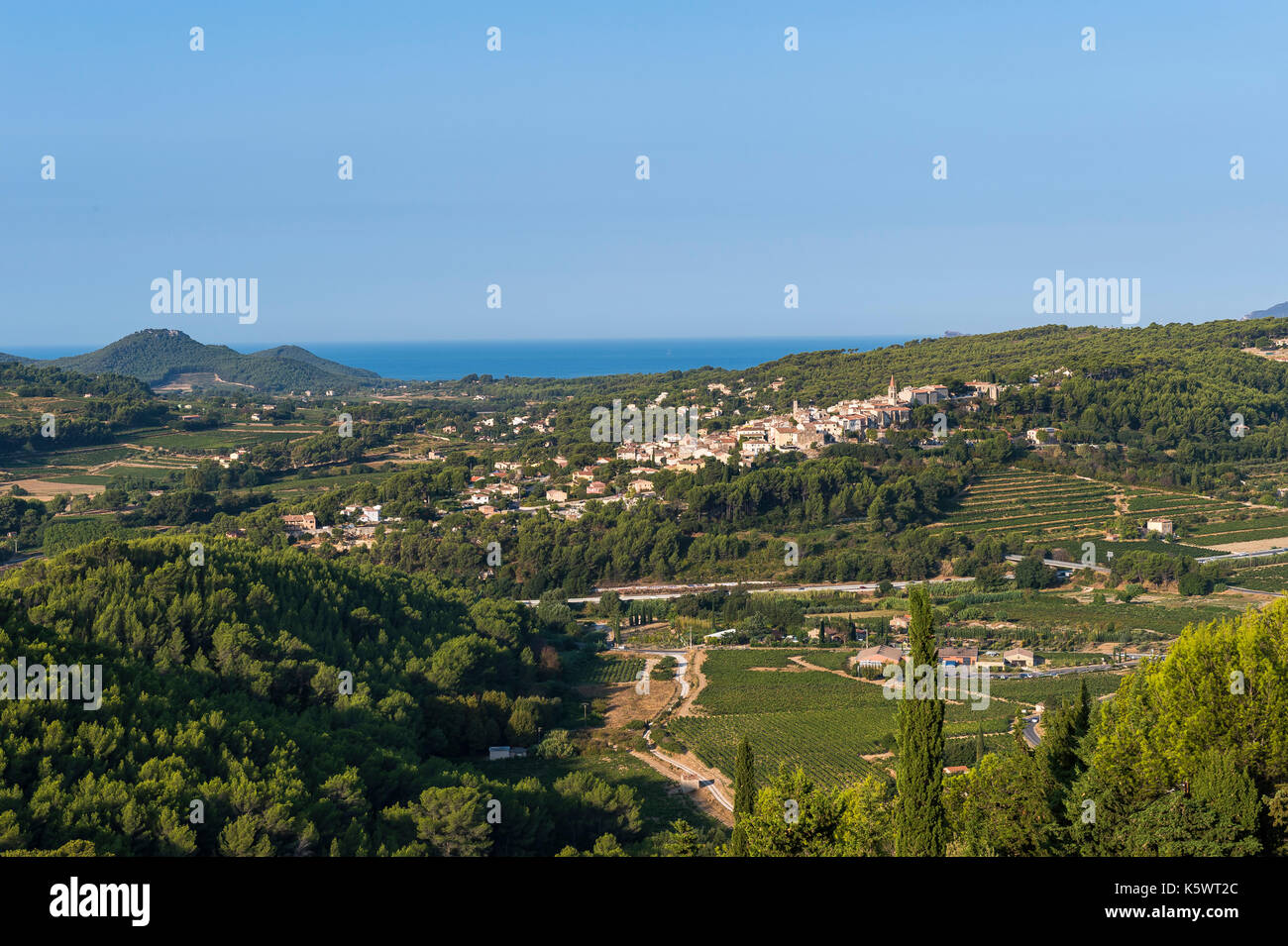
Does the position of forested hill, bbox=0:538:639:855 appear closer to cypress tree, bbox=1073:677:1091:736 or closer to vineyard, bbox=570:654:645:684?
vineyard, bbox=570:654:645:684

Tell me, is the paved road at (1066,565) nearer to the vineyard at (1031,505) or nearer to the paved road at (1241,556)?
the vineyard at (1031,505)

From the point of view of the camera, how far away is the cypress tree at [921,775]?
10.3 m

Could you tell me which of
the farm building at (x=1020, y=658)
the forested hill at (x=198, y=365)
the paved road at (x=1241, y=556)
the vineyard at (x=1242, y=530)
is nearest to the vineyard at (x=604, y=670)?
the farm building at (x=1020, y=658)

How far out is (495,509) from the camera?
1767 inches

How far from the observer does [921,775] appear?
10398 millimetres

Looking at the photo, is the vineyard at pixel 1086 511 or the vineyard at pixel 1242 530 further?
the vineyard at pixel 1086 511

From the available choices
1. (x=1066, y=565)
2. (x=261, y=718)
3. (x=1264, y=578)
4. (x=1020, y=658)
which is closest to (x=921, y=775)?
(x=261, y=718)

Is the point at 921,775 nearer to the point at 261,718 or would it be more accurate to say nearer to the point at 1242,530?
the point at 261,718

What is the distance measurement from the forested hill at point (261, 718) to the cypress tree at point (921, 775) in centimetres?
653

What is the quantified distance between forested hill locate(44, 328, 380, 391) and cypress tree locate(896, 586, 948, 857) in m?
122

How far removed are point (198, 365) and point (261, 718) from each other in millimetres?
135464

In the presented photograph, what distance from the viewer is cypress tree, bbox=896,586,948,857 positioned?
33.8 feet

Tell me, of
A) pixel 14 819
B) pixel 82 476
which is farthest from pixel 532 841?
pixel 82 476

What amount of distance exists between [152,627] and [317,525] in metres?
24.0
